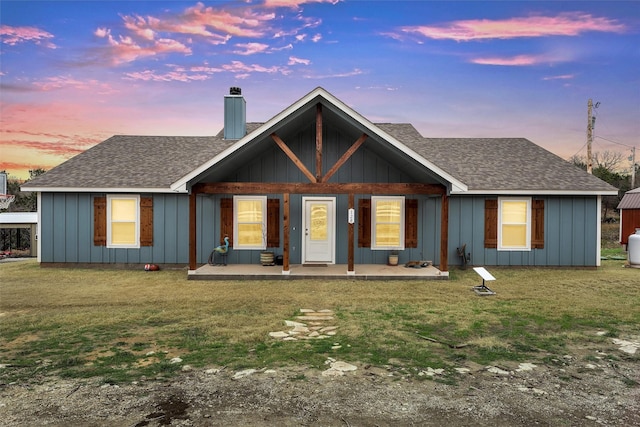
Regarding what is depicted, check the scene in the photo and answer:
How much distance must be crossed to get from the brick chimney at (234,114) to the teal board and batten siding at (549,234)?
338 inches

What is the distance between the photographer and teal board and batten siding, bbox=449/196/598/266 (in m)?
13.9

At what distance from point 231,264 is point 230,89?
7.05 meters

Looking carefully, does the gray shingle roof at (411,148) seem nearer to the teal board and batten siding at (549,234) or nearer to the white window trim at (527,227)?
the white window trim at (527,227)

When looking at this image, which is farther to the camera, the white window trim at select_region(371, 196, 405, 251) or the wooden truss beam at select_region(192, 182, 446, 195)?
the white window trim at select_region(371, 196, 405, 251)

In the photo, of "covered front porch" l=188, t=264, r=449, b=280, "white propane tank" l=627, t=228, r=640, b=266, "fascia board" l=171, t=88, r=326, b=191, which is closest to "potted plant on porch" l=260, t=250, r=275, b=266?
"covered front porch" l=188, t=264, r=449, b=280

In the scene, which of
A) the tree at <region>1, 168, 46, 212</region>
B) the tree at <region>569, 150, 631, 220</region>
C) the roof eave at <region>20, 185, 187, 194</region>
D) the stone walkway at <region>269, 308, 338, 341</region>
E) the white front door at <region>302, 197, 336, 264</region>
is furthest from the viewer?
the tree at <region>569, 150, 631, 220</region>

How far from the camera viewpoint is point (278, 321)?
7254 millimetres

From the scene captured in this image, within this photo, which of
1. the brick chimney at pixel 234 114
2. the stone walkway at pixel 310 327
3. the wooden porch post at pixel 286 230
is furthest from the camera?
the brick chimney at pixel 234 114

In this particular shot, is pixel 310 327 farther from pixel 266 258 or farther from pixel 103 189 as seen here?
pixel 103 189

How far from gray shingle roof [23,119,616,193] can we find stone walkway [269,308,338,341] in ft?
20.7

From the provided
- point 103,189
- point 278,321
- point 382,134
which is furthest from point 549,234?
point 103,189

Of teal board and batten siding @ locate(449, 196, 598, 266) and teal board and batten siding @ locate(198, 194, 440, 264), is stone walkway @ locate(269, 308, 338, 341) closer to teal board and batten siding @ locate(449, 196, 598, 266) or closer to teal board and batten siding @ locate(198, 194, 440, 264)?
teal board and batten siding @ locate(198, 194, 440, 264)

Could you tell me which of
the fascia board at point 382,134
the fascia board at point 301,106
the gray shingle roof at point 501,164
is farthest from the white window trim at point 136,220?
the gray shingle roof at point 501,164

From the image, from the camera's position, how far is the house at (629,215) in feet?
74.2
